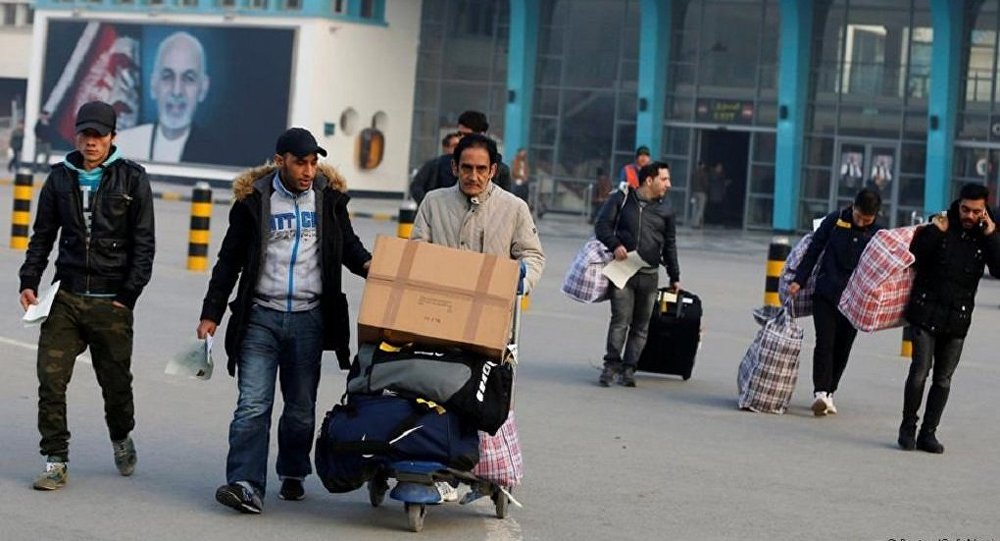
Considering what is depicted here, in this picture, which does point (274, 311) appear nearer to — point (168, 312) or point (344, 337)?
point (344, 337)

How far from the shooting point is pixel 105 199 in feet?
29.6

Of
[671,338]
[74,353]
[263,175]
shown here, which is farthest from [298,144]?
[671,338]

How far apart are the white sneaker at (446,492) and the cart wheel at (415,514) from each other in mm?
95

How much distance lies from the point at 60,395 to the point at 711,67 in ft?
132

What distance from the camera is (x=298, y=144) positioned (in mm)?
8578

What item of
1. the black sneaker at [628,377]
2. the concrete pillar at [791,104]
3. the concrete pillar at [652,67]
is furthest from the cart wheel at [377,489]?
the concrete pillar at [652,67]

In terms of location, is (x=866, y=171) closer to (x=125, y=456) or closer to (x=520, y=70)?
(x=520, y=70)

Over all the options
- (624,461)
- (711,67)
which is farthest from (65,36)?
(624,461)

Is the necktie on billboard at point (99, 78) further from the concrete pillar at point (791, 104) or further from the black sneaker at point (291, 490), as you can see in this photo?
the black sneaker at point (291, 490)

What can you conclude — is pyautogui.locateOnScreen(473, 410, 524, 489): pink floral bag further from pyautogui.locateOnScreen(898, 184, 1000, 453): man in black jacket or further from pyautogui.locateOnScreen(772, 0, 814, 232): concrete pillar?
pyautogui.locateOnScreen(772, 0, 814, 232): concrete pillar

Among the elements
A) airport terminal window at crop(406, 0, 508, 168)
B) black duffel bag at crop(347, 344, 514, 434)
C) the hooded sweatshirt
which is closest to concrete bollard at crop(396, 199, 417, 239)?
the hooded sweatshirt

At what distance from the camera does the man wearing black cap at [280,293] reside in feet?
28.3

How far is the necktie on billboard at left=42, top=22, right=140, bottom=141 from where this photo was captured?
56.1 metres

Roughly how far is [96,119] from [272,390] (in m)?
1.46
